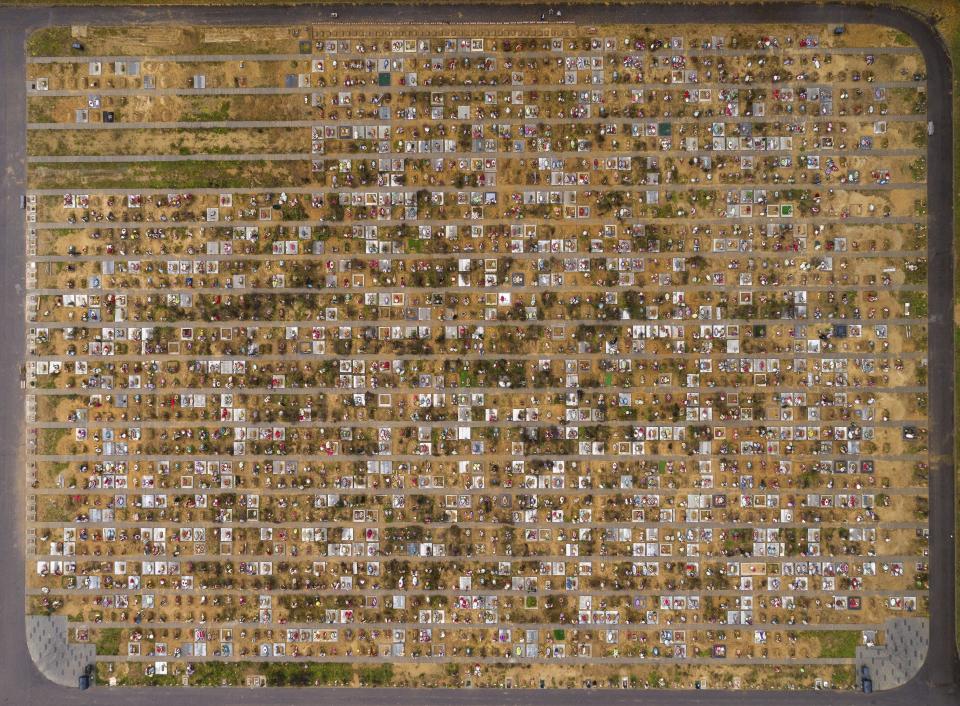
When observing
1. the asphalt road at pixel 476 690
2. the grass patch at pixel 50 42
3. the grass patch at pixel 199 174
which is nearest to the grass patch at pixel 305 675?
the asphalt road at pixel 476 690

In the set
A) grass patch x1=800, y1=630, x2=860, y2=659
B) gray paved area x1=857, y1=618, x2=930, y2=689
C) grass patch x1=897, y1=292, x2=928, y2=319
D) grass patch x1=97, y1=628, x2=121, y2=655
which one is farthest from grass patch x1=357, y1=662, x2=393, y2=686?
grass patch x1=897, y1=292, x2=928, y2=319

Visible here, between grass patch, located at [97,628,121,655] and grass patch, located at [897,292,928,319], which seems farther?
grass patch, located at [97,628,121,655]

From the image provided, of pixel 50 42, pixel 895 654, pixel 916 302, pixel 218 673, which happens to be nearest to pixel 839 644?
pixel 895 654

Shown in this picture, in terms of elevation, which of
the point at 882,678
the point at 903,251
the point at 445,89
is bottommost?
the point at 882,678

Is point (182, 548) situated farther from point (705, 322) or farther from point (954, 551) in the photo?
point (954, 551)

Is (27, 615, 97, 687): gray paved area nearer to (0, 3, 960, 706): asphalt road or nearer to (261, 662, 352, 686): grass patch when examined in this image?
(0, 3, 960, 706): asphalt road

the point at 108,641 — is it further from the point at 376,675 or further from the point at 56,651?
the point at 376,675

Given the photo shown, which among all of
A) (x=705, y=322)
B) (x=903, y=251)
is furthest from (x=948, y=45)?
(x=705, y=322)

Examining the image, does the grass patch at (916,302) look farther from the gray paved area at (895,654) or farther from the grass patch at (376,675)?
the grass patch at (376,675)
